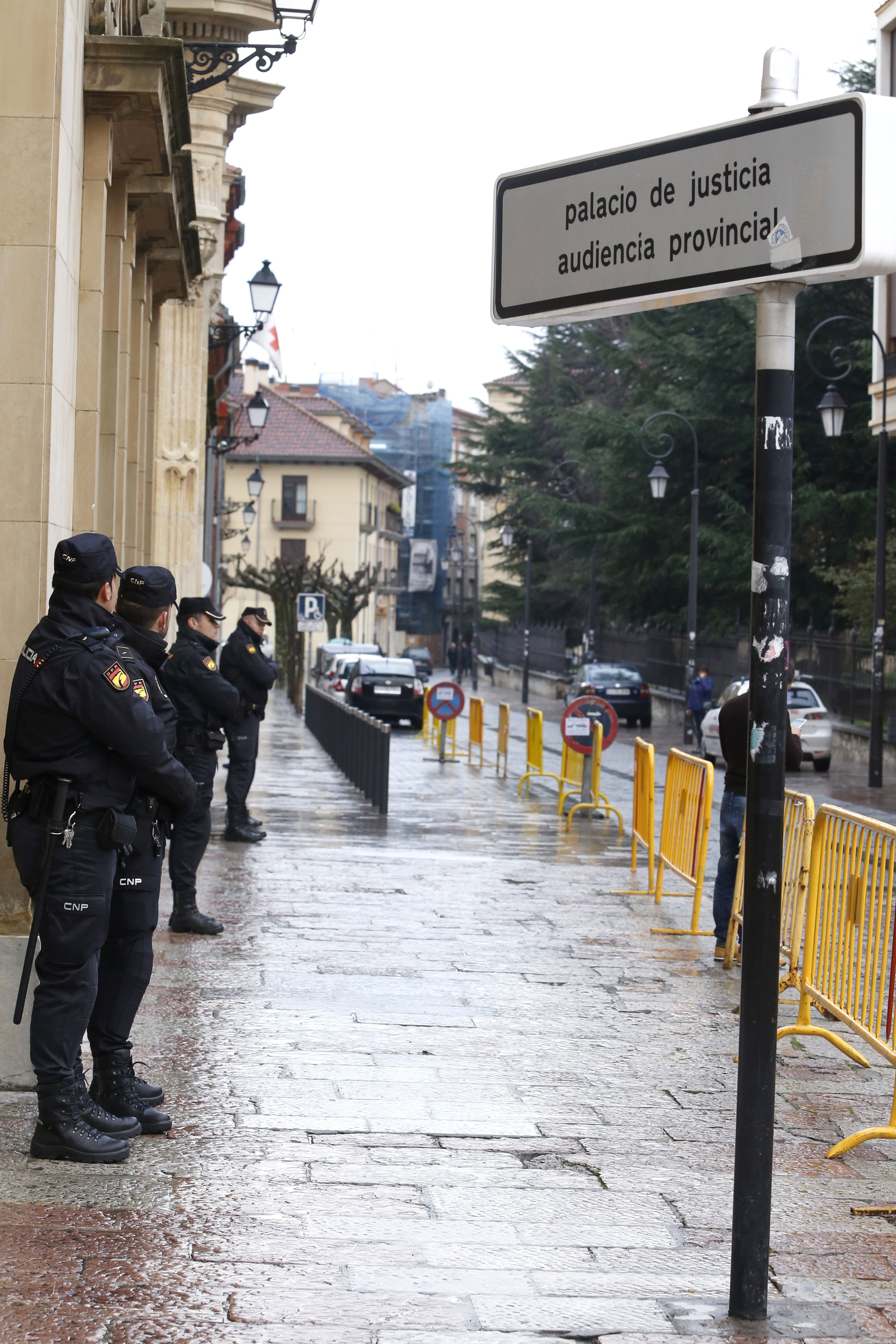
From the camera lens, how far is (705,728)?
29.2m

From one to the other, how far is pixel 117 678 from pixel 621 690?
3662 centimetres

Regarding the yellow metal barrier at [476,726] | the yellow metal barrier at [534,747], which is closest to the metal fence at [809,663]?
the yellow metal barrier at [476,726]

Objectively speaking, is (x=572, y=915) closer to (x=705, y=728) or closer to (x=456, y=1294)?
(x=456, y=1294)

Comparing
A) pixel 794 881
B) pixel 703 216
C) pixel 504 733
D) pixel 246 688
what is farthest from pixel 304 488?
pixel 703 216

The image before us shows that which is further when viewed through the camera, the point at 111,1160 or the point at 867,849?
the point at 867,849

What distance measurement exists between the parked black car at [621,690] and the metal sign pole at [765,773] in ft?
119

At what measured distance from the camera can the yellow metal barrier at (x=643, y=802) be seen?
1242cm

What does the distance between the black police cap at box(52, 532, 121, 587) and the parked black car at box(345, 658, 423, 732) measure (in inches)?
1135

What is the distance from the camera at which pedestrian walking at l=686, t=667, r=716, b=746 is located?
34719mm

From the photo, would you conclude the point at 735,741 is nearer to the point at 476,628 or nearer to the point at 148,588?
the point at 148,588

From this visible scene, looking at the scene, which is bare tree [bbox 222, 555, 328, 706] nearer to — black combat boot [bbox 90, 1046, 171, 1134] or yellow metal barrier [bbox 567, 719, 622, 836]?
yellow metal barrier [bbox 567, 719, 622, 836]

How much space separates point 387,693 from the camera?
3459 cm

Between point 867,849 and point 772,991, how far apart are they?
2.64 meters

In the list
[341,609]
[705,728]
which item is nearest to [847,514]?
[705,728]
